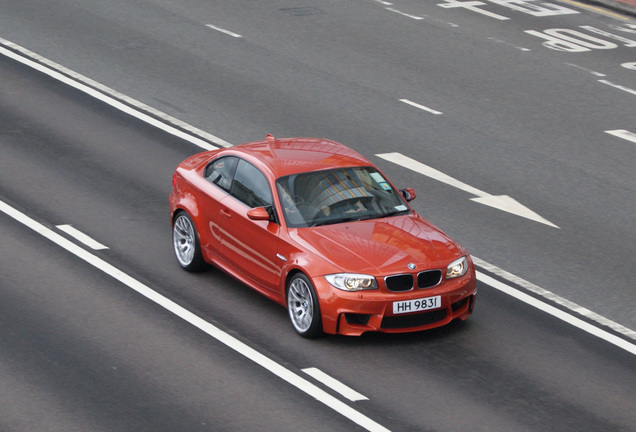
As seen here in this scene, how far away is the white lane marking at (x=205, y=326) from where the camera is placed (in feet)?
31.9

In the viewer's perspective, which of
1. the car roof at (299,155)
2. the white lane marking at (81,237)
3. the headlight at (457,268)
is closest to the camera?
the headlight at (457,268)

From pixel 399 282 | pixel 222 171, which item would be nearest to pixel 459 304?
pixel 399 282

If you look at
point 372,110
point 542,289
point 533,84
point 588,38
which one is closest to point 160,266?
point 542,289

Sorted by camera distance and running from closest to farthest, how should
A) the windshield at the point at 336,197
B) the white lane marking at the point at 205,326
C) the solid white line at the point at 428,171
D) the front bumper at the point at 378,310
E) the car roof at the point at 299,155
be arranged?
the white lane marking at the point at 205,326, the front bumper at the point at 378,310, the windshield at the point at 336,197, the car roof at the point at 299,155, the solid white line at the point at 428,171

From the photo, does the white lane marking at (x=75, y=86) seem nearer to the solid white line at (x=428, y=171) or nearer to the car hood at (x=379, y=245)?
the solid white line at (x=428, y=171)

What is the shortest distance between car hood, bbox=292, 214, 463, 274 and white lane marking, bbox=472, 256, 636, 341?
1525 mm

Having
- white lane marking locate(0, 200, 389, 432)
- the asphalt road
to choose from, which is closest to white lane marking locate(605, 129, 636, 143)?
the asphalt road

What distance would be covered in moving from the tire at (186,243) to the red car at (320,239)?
0.4 inches

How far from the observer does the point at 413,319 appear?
1104 cm

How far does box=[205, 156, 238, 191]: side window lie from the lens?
12.6 metres

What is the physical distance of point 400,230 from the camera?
11.6 m

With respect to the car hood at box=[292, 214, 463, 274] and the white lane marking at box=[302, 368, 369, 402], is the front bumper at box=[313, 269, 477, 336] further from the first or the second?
the white lane marking at box=[302, 368, 369, 402]

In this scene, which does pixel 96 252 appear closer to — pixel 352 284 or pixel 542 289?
pixel 352 284

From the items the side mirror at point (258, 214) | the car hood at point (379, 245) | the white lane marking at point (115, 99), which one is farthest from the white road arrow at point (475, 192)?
the side mirror at point (258, 214)
